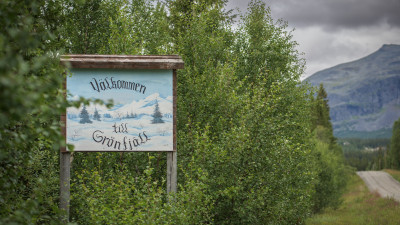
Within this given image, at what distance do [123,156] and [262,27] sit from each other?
1065cm

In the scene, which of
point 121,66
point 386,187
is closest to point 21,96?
point 121,66

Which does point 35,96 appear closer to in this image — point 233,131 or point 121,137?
point 121,137

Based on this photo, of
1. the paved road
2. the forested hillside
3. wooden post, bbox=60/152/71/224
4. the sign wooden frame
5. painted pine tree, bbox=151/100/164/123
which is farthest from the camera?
the paved road

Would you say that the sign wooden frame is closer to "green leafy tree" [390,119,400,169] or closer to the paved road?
the paved road

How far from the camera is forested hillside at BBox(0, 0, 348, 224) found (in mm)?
3314

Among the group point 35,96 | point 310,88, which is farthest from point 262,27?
point 35,96

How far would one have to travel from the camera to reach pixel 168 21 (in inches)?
764

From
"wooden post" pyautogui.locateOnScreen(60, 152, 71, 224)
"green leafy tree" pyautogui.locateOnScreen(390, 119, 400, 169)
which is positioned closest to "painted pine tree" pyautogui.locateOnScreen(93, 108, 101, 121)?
"wooden post" pyautogui.locateOnScreen(60, 152, 71, 224)

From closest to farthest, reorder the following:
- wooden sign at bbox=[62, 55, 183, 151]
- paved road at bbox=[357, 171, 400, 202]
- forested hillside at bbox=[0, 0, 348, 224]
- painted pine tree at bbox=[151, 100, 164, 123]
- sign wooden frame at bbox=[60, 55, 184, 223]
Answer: forested hillside at bbox=[0, 0, 348, 224]
sign wooden frame at bbox=[60, 55, 184, 223]
wooden sign at bbox=[62, 55, 183, 151]
painted pine tree at bbox=[151, 100, 164, 123]
paved road at bbox=[357, 171, 400, 202]

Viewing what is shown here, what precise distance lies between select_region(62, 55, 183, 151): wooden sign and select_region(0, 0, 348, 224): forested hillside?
60 cm

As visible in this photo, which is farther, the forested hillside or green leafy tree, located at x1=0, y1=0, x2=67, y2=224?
the forested hillside

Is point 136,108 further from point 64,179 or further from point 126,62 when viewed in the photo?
point 64,179

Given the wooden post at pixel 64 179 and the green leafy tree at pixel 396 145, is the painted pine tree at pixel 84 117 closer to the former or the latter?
the wooden post at pixel 64 179

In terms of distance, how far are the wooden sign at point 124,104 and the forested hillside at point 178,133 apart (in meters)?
0.60
